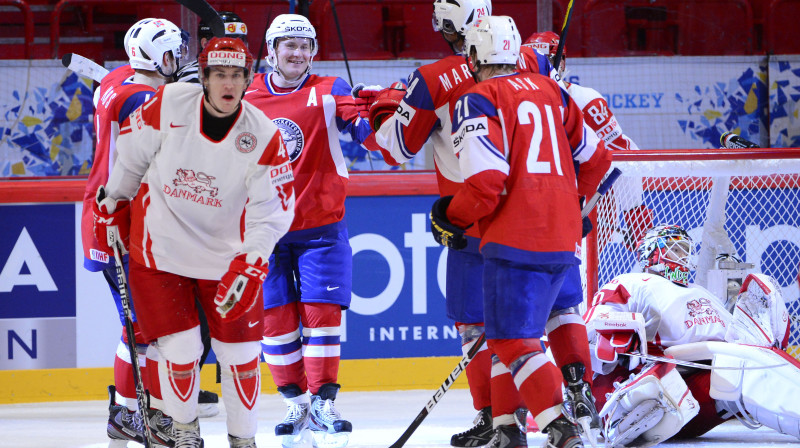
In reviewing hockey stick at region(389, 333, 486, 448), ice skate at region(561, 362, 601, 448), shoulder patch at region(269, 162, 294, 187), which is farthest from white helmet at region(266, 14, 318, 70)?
ice skate at region(561, 362, 601, 448)

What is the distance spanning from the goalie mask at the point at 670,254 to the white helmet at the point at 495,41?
112 cm

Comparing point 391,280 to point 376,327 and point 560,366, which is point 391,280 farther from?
point 560,366

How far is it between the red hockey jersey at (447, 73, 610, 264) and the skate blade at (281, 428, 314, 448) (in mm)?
1144

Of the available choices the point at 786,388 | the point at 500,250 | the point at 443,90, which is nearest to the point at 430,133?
the point at 443,90

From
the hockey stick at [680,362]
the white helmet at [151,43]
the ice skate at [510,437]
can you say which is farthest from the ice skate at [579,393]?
the white helmet at [151,43]

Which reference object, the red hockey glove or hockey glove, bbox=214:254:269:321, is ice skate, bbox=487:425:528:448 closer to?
hockey glove, bbox=214:254:269:321

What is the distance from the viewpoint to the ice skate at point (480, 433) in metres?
3.71

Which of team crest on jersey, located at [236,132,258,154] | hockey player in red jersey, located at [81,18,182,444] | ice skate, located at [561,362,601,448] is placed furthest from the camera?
hockey player in red jersey, located at [81,18,182,444]

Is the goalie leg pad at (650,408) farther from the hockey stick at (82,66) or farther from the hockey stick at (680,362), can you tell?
the hockey stick at (82,66)

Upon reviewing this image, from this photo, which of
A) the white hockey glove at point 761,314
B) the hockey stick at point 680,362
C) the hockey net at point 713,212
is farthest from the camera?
the hockey net at point 713,212

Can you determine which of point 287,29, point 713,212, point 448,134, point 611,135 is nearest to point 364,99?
point 287,29

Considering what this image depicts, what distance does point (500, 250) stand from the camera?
117 inches

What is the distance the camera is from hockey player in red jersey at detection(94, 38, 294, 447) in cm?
292

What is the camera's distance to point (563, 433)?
2906 millimetres
